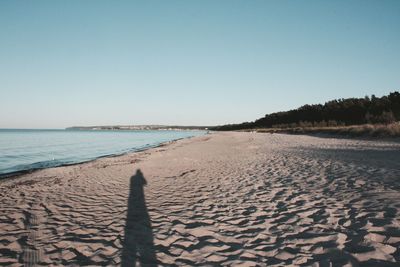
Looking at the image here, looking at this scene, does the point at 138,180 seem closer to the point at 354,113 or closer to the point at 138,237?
the point at 138,237

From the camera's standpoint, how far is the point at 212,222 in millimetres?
5629

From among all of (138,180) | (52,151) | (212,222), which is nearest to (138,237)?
(212,222)

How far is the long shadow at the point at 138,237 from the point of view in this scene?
162 inches

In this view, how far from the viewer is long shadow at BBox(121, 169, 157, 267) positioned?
4.12 meters

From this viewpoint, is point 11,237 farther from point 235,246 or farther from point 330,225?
point 330,225

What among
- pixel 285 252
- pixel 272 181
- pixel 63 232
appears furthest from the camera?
pixel 272 181

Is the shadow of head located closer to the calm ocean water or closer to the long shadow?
the long shadow

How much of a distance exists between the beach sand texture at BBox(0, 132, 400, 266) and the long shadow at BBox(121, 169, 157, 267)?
0.02m

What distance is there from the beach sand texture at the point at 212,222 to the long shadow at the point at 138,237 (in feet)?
0.05

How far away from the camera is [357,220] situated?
512 cm

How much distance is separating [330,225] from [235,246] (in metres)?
1.95

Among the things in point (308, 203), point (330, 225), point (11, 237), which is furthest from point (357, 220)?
point (11, 237)

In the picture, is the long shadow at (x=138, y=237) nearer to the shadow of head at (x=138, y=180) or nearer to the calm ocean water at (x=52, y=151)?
the shadow of head at (x=138, y=180)

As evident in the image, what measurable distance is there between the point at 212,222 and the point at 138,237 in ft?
5.11
